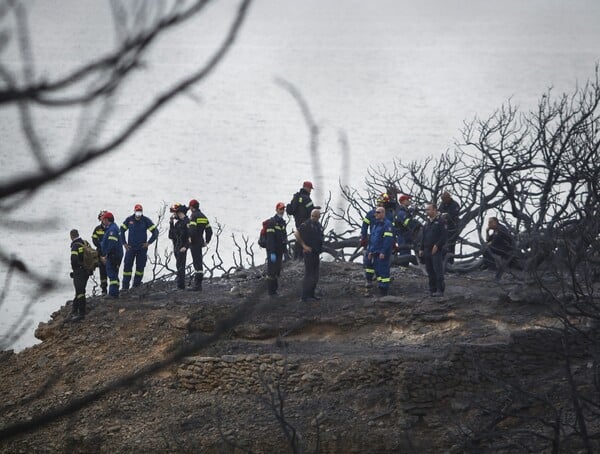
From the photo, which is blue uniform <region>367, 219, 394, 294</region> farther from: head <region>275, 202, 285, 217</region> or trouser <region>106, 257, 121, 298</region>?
trouser <region>106, 257, 121, 298</region>

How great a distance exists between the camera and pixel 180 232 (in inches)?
792

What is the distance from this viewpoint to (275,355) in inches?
696

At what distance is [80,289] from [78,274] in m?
0.50

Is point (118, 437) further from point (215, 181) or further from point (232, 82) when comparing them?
point (232, 82)

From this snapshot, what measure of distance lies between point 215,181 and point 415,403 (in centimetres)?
4106

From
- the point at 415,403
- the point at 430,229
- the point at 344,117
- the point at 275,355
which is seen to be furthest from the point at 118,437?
the point at 344,117

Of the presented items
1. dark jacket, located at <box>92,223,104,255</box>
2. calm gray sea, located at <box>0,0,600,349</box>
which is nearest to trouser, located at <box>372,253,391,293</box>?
dark jacket, located at <box>92,223,104,255</box>

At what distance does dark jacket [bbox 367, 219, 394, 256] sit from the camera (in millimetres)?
18000

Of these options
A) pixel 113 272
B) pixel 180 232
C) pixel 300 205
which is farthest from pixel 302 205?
pixel 113 272

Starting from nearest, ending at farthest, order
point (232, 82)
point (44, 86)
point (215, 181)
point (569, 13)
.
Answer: point (44, 86) → point (215, 181) → point (232, 82) → point (569, 13)

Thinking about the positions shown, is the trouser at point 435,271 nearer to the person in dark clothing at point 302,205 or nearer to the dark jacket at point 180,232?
the person in dark clothing at point 302,205

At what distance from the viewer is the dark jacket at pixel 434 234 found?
17844 millimetres

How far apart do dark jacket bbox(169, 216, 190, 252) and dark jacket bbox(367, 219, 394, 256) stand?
3.62 m

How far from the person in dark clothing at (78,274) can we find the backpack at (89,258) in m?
0.06
